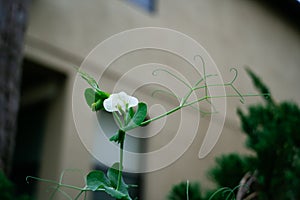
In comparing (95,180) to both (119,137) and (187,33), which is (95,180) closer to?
(119,137)

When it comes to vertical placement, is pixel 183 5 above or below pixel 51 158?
above

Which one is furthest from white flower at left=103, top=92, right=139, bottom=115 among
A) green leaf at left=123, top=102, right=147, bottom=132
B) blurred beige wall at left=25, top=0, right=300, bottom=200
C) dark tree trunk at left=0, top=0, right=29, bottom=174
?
blurred beige wall at left=25, top=0, right=300, bottom=200

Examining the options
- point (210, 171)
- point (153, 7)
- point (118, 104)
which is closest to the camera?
point (118, 104)

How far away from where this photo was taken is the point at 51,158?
12.2ft

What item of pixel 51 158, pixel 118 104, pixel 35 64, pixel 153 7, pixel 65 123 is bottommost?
pixel 118 104

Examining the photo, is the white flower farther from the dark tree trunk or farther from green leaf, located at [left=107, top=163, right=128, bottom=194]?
the dark tree trunk

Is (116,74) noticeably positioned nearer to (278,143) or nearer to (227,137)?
(227,137)

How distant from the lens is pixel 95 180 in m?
0.44

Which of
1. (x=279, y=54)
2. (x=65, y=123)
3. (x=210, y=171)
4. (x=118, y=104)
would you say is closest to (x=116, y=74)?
(x=65, y=123)

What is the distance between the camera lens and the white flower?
0.43 m

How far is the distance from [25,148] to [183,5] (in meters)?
2.33

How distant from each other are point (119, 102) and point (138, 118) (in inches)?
1.0

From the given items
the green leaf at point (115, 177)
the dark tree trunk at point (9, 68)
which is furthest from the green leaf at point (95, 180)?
the dark tree trunk at point (9, 68)

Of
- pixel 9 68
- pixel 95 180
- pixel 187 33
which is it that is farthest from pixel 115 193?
pixel 187 33
